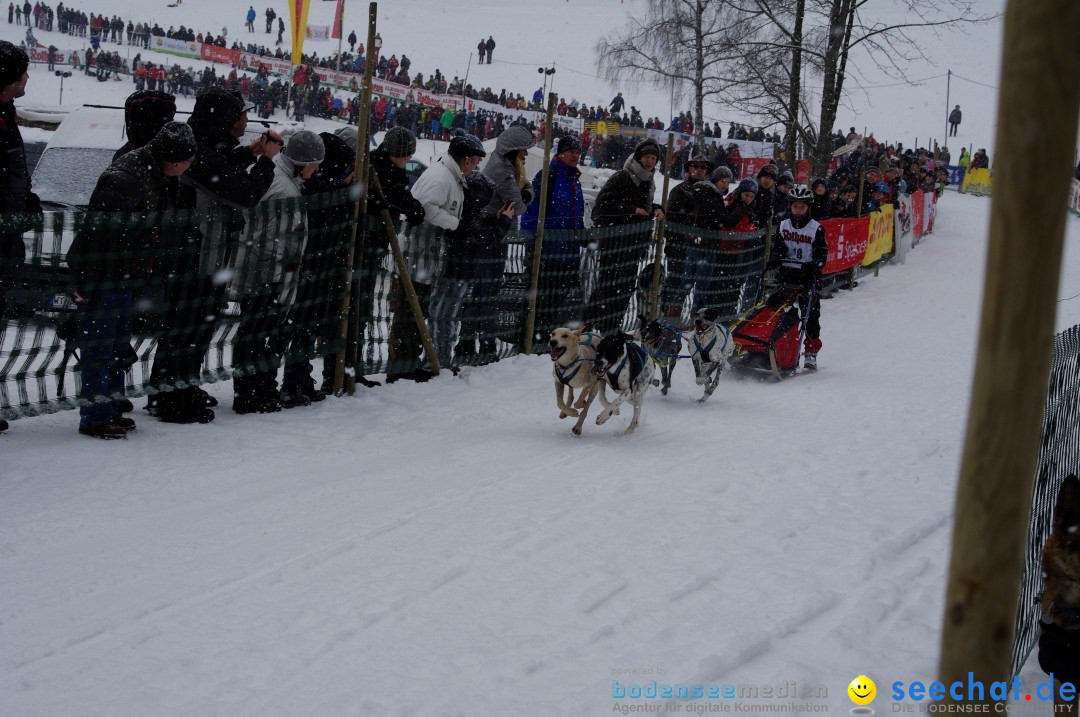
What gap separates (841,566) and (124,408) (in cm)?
440

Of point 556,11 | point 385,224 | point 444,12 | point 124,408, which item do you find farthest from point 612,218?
point 556,11

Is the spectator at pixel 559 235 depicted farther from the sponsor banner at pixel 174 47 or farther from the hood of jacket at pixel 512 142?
the sponsor banner at pixel 174 47

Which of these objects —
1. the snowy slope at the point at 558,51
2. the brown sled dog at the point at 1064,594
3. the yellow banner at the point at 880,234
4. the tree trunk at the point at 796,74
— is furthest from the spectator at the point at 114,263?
the snowy slope at the point at 558,51

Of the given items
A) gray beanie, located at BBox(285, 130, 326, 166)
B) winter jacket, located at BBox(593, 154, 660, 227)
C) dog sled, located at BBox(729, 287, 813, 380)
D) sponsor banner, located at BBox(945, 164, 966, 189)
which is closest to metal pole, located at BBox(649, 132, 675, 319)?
winter jacket, located at BBox(593, 154, 660, 227)

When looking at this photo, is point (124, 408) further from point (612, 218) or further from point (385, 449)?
point (612, 218)

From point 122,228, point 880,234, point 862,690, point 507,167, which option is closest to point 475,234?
point 507,167

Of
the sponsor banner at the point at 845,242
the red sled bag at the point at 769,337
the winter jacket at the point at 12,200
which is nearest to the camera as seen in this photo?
the winter jacket at the point at 12,200

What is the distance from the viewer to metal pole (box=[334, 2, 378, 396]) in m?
7.08

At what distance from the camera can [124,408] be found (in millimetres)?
6391

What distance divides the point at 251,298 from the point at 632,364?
8.75ft

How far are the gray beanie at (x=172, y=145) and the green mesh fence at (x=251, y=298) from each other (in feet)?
1.07

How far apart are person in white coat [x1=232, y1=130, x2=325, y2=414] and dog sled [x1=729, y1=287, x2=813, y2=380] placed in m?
4.62

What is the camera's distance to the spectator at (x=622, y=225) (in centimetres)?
1017

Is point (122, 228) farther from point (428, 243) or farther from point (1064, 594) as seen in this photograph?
point (1064, 594)
